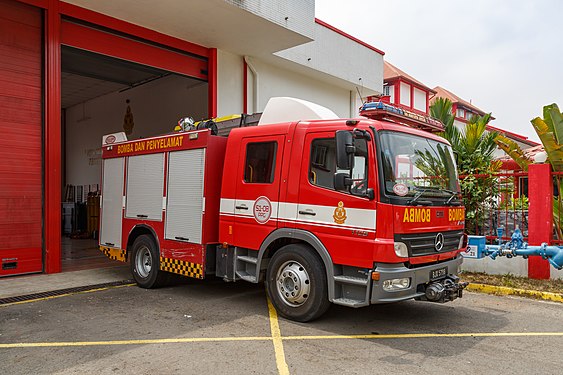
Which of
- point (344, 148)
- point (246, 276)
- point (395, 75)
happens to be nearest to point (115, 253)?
point (246, 276)

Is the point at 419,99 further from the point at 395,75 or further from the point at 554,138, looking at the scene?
the point at 554,138

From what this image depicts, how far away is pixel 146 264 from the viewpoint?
792 cm

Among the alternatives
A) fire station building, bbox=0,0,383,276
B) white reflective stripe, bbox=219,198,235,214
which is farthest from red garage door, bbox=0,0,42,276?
white reflective stripe, bbox=219,198,235,214

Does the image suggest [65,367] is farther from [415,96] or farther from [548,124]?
[415,96]

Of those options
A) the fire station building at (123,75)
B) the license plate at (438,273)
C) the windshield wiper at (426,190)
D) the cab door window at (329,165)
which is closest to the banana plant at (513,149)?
the windshield wiper at (426,190)

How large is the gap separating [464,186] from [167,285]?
6.20m

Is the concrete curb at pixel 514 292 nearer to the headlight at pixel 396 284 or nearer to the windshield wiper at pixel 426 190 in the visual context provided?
the windshield wiper at pixel 426 190

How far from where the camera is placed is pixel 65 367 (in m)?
4.27

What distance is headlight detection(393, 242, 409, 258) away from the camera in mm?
5022

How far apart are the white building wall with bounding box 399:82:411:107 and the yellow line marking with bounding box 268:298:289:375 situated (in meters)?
32.0

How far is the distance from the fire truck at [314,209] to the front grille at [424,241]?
14mm

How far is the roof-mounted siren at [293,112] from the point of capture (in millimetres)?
6188

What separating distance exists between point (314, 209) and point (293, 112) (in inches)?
62.2

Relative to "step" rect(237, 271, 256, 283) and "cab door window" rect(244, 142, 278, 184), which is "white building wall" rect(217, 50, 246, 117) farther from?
"step" rect(237, 271, 256, 283)
